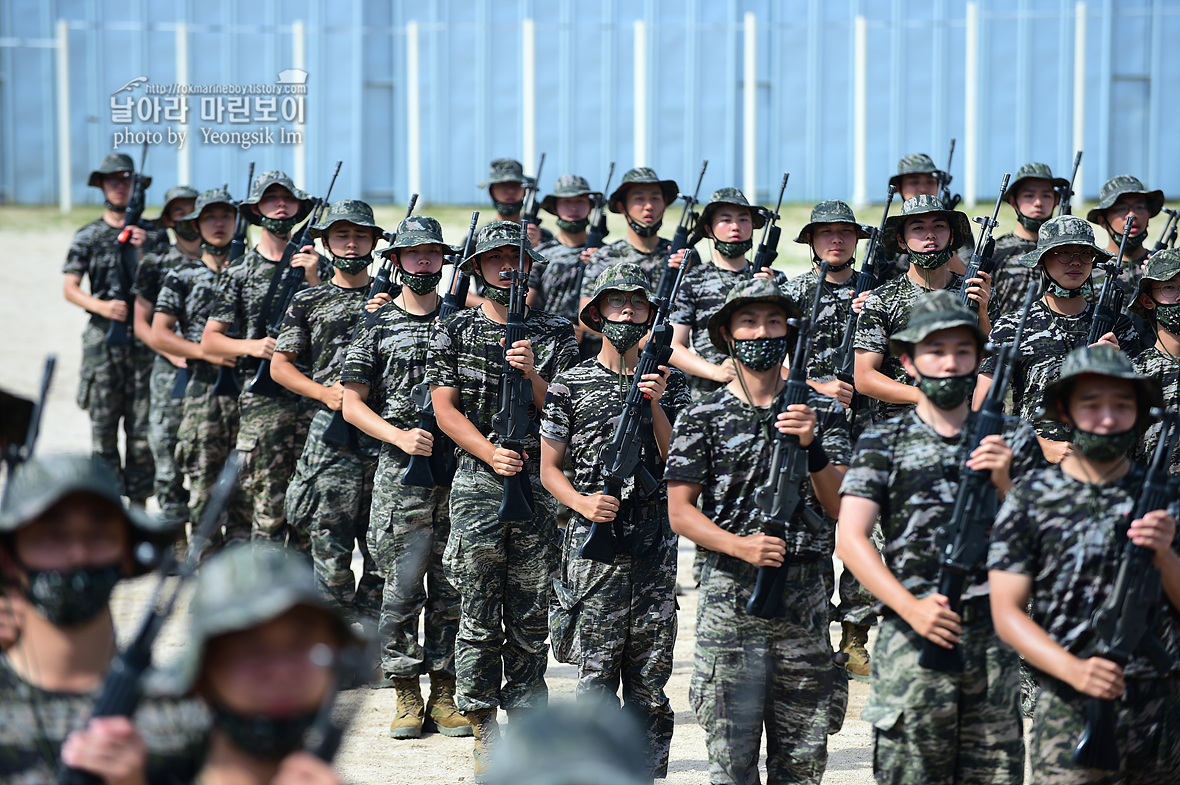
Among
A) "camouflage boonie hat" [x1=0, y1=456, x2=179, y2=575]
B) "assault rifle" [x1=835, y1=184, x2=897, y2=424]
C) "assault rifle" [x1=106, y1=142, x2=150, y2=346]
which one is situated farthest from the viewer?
"assault rifle" [x1=106, y1=142, x2=150, y2=346]

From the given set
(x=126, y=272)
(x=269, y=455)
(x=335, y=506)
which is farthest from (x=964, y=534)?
(x=126, y=272)

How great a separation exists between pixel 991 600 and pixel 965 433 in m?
0.64

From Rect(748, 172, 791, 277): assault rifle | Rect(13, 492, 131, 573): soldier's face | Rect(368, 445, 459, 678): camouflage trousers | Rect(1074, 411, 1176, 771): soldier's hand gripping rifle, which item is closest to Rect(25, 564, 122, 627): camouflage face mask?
Rect(13, 492, 131, 573): soldier's face

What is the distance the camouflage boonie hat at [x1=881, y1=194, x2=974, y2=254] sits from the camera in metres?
8.33

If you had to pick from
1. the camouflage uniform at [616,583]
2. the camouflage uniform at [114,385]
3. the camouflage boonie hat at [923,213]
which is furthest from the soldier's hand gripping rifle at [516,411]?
the camouflage uniform at [114,385]

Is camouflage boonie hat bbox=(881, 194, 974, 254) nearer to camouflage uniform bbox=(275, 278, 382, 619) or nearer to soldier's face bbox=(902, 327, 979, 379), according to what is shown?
camouflage uniform bbox=(275, 278, 382, 619)

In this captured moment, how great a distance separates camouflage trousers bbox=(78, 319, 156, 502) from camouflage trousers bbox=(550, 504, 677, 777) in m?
6.45

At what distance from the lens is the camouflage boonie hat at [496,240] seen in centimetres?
732

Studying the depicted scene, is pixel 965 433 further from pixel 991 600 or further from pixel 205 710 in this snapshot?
pixel 205 710

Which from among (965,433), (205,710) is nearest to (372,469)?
(965,433)

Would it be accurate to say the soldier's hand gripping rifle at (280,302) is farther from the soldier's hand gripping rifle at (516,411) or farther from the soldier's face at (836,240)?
the soldier's face at (836,240)

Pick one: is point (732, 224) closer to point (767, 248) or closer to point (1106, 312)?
point (767, 248)

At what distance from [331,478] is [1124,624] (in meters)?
4.87

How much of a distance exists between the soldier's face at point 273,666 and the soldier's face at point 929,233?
5990 millimetres
